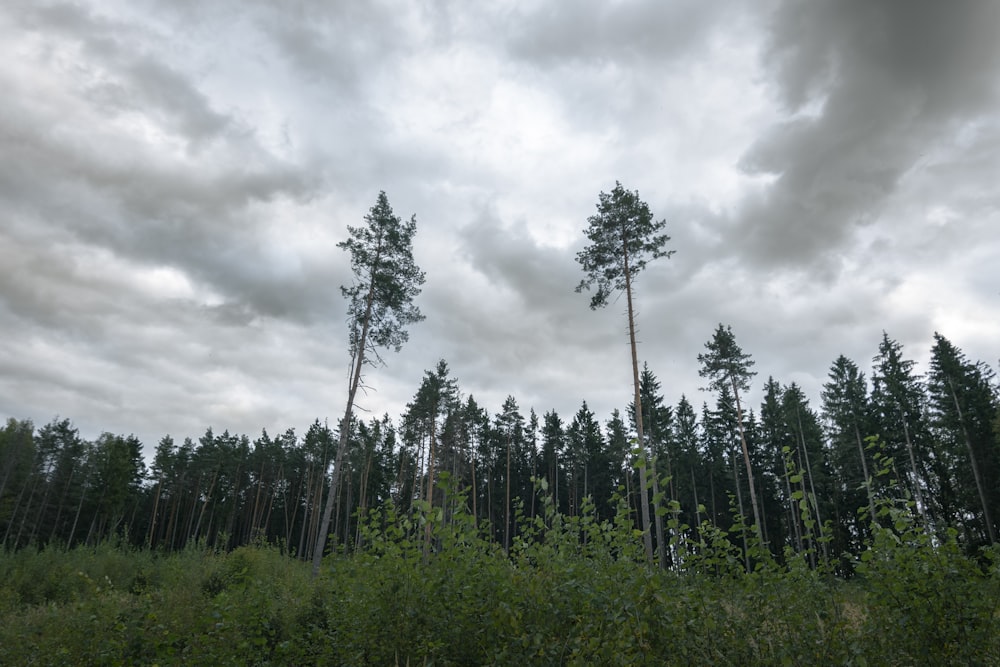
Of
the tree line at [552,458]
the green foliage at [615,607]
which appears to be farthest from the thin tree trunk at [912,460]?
the green foliage at [615,607]

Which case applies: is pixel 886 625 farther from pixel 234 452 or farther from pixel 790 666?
pixel 234 452

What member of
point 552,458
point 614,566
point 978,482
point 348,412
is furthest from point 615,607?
point 552,458

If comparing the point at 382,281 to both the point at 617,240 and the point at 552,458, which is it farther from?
the point at 552,458

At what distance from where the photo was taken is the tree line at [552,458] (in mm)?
20781

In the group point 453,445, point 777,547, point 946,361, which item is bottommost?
point 777,547

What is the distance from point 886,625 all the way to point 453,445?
41.9m

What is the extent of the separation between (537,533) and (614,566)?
4.77 ft

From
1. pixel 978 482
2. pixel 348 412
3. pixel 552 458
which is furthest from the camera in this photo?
pixel 552 458

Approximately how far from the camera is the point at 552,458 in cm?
5188

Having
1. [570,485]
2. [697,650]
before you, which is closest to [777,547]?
[570,485]

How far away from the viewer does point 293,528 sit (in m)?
58.5

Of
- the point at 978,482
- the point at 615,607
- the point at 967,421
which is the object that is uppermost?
the point at 967,421

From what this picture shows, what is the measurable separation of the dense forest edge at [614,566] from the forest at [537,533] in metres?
0.04

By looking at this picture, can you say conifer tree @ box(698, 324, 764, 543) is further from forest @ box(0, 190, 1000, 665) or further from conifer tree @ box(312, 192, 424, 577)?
conifer tree @ box(312, 192, 424, 577)
